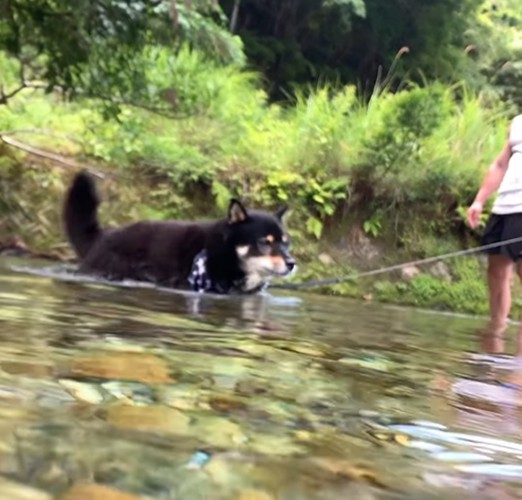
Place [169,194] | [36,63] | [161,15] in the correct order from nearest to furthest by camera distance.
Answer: [161,15]
[36,63]
[169,194]

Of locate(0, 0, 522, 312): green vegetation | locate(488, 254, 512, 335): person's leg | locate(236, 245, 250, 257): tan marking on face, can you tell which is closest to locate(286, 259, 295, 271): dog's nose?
locate(236, 245, 250, 257): tan marking on face

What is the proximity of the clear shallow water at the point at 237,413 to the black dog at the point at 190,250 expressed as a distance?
2379mm

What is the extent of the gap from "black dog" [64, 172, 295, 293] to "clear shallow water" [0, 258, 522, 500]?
2379mm

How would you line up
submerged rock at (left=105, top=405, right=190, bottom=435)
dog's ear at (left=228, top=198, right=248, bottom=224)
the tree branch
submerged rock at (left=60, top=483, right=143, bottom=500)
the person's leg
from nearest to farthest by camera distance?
1. submerged rock at (left=60, top=483, right=143, bottom=500)
2. submerged rock at (left=105, top=405, right=190, bottom=435)
3. the person's leg
4. dog's ear at (left=228, top=198, right=248, bottom=224)
5. the tree branch

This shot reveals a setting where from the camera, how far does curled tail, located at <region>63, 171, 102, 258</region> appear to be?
19.8 feet

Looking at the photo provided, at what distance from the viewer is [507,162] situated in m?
5.63

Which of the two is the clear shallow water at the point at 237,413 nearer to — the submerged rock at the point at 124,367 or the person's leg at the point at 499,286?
the submerged rock at the point at 124,367

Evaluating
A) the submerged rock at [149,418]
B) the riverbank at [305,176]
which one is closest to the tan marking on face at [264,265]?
the riverbank at [305,176]

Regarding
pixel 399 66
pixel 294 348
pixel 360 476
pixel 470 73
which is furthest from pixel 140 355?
pixel 470 73

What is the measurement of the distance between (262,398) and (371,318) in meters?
3.13

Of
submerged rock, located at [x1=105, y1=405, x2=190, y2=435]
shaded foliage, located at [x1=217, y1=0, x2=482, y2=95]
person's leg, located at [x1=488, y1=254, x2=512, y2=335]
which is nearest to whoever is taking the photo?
submerged rock, located at [x1=105, y1=405, x2=190, y2=435]

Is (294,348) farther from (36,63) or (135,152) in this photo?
(135,152)

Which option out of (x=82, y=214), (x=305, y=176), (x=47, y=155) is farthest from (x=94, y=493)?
(x=305, y=176)

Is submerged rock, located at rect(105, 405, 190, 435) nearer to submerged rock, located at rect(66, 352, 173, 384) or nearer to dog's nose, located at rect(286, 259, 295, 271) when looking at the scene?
submerged rock, located at rect(66, 352, 173, 384)
